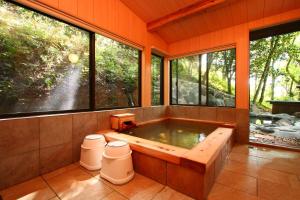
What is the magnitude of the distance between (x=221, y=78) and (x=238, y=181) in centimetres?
253

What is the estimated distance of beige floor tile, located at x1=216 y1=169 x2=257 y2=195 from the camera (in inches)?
60.6

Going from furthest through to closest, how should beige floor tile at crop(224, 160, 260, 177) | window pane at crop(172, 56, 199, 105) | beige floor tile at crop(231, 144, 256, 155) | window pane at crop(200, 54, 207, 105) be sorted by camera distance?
window pane at crop(172, 56, 199, 105) < window pane at crop(200, 54, 207, 105) < beige floor tile at crop(231, 144, 256, 155) < beige floor tile at crop(224, 160, 260, 177)

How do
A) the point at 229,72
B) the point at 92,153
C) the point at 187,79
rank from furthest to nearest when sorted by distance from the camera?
1. the point at 187,79
2. the point at 229,72
3. the point at 92,153

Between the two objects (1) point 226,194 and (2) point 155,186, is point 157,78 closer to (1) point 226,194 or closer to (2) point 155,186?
(2) point 155,186

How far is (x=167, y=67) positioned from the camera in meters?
4.32

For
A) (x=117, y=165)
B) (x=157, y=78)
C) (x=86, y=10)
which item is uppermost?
(x=86, y=10)

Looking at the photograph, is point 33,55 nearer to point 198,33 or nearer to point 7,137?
point 7,137

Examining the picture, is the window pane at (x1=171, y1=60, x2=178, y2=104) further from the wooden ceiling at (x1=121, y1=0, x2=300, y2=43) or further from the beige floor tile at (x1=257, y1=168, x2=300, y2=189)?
the beige floor tile at (x1=257, y1=168, x2=300, y2=189)

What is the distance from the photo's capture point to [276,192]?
1486 millimetres

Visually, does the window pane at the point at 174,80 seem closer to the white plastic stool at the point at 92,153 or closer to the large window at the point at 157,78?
the large window at the point at 157,78

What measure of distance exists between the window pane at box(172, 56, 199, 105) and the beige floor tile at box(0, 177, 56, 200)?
337cm

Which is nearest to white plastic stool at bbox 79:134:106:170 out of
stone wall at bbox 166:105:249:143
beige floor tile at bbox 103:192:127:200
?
beige floor tile at bbox 103:192:127:200

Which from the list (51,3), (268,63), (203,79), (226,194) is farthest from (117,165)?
(268,63)

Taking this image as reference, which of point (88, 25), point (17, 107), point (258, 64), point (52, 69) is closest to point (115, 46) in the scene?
point (88, 25)
